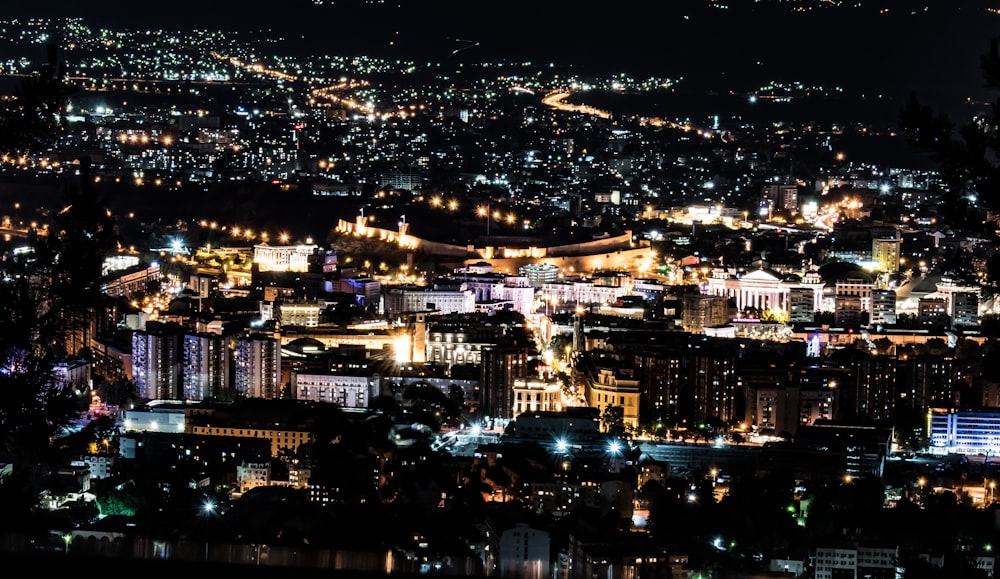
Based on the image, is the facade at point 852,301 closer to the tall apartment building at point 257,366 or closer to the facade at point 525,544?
the tall apartment building at point 257,366

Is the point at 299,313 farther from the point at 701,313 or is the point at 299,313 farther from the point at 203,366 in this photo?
the point at 701,313

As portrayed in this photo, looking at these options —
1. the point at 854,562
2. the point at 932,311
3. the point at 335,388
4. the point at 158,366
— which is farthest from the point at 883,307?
the point at 854,562

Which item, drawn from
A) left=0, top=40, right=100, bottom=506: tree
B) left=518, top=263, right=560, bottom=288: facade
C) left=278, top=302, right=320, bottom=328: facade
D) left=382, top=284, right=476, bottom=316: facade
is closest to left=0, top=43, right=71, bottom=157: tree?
left=0, top=40, right=100, bottom=506: tree

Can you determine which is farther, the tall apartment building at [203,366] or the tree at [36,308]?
the tall apartment building at [203,366]

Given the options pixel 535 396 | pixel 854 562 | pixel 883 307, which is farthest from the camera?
pixel 883 307

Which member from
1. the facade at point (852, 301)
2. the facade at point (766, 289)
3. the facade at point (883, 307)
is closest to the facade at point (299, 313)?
the facade at point (766, 289)
